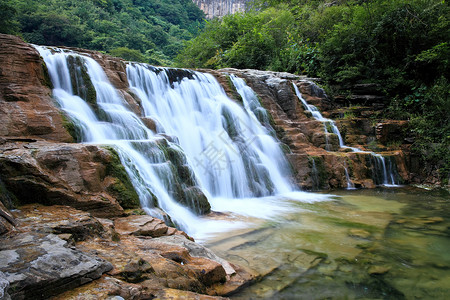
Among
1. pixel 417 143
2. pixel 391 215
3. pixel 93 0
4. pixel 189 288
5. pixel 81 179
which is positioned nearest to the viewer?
pixel 189 288

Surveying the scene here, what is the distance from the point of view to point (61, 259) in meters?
2.28

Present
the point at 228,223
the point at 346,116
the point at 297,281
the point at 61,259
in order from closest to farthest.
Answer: the point at 61,259, the point at 297,281, the point at 228,223, the point at 346,116

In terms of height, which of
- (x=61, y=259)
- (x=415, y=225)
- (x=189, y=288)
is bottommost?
(x=415, y=225)

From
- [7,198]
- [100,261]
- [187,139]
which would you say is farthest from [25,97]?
[100,261]

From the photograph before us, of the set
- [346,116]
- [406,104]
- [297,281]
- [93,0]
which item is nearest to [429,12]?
[406,104]

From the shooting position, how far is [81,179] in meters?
4.55

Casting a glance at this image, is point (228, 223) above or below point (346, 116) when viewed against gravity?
below

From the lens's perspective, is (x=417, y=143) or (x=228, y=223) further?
(x=417, y=143)

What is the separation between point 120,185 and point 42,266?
114 inches

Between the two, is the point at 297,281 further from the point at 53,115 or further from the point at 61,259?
the point at 53,115

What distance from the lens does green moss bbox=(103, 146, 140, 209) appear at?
484 centimetres

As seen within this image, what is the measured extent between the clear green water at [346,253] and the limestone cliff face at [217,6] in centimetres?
6064

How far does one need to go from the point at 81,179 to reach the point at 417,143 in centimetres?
1273

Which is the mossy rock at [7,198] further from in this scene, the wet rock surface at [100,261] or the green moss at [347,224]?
the green moss at [347,224]
